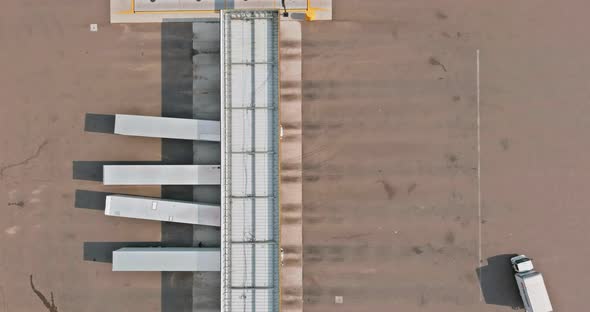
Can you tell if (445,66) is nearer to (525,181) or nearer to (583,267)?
(525,181)

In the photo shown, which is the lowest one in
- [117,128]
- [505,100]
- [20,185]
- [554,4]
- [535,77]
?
[20,185]

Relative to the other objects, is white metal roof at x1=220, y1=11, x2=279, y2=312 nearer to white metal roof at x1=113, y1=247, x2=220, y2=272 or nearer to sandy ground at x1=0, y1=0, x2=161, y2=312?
white metal roof at x1=113, y1=247, x2=220, y2=272

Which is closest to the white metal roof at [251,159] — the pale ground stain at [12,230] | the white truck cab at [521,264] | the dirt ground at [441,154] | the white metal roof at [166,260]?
the white metal roof at [166,260]

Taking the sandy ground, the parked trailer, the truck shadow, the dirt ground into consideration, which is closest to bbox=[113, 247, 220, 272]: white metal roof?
the sandy ground

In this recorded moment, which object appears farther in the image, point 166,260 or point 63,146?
point 63,146

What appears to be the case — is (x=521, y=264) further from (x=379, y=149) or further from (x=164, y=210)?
(x=164, y=210)

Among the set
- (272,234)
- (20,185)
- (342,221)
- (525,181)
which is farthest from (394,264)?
(20,185)

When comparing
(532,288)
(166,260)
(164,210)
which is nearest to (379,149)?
(532,288)
